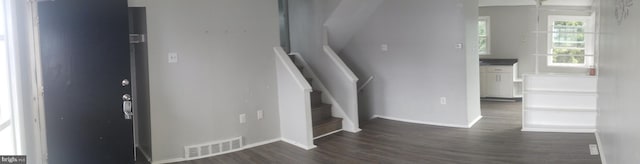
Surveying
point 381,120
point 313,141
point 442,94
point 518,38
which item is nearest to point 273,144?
point 313,141

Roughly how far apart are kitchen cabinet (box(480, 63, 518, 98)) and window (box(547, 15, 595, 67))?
81 cm

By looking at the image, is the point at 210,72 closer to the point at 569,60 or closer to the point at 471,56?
the point at 471,56

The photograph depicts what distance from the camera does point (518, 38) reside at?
866 cm

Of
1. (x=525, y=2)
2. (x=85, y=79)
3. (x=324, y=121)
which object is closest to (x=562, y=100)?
(x=525, y=2)

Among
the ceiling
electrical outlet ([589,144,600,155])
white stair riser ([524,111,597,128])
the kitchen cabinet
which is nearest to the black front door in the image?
electrical outlet ([589,144,600,155])

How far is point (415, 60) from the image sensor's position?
258 inches

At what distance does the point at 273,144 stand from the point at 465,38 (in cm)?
280

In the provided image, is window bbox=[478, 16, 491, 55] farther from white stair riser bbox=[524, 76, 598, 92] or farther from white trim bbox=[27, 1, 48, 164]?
white trim bbox=[27, 1, 48, 164]

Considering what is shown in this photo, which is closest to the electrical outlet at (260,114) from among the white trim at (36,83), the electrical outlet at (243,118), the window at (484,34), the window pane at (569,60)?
the electrical outlet at (243,118)

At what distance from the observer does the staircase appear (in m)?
5.75

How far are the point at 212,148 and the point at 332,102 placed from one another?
6.21 feet

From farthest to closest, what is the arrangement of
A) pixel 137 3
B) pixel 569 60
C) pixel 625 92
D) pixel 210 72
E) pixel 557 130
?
pixel 569 60, pixel 557 130, pixel 210 72, pixel 137 3, pixel 625 92

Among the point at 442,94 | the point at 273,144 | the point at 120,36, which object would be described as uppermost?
the point at 120,36

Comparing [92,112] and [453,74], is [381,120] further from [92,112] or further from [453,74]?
[92,112]
